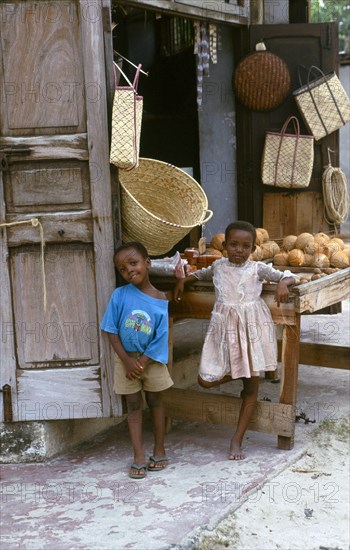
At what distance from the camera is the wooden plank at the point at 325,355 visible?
18.1 feet

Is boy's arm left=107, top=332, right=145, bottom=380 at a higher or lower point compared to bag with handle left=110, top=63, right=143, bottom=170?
lower

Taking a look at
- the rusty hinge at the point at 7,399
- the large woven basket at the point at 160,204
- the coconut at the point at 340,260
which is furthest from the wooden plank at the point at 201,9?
the rusty hinge at the point at 7,399

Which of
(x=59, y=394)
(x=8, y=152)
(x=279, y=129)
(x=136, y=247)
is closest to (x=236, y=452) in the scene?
(x=59, y=394)

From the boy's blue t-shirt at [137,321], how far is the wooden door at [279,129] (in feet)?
9.14

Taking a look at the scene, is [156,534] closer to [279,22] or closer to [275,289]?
[275,289]

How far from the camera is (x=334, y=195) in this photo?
253 inches

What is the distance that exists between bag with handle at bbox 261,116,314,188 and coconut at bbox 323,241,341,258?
4.70 ft

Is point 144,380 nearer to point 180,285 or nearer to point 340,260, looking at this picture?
point 180,285

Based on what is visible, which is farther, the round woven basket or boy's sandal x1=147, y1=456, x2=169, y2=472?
the round woven basket

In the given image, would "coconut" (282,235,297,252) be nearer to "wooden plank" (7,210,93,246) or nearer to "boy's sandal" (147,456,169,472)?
"wooden plank" (7,210,93,246)

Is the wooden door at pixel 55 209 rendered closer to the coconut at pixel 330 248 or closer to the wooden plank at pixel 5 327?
the wooden plank at pixel 5 327

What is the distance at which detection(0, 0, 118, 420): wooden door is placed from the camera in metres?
3.96

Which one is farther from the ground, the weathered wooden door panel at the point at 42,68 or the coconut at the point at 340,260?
the weathered wooden door panel at the point at 42,68

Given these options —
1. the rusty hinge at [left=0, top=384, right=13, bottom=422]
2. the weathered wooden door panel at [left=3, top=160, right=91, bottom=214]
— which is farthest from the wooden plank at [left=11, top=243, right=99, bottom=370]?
the weathered wooden door panel at [left=3, top=160, right=91, bottom=214]
